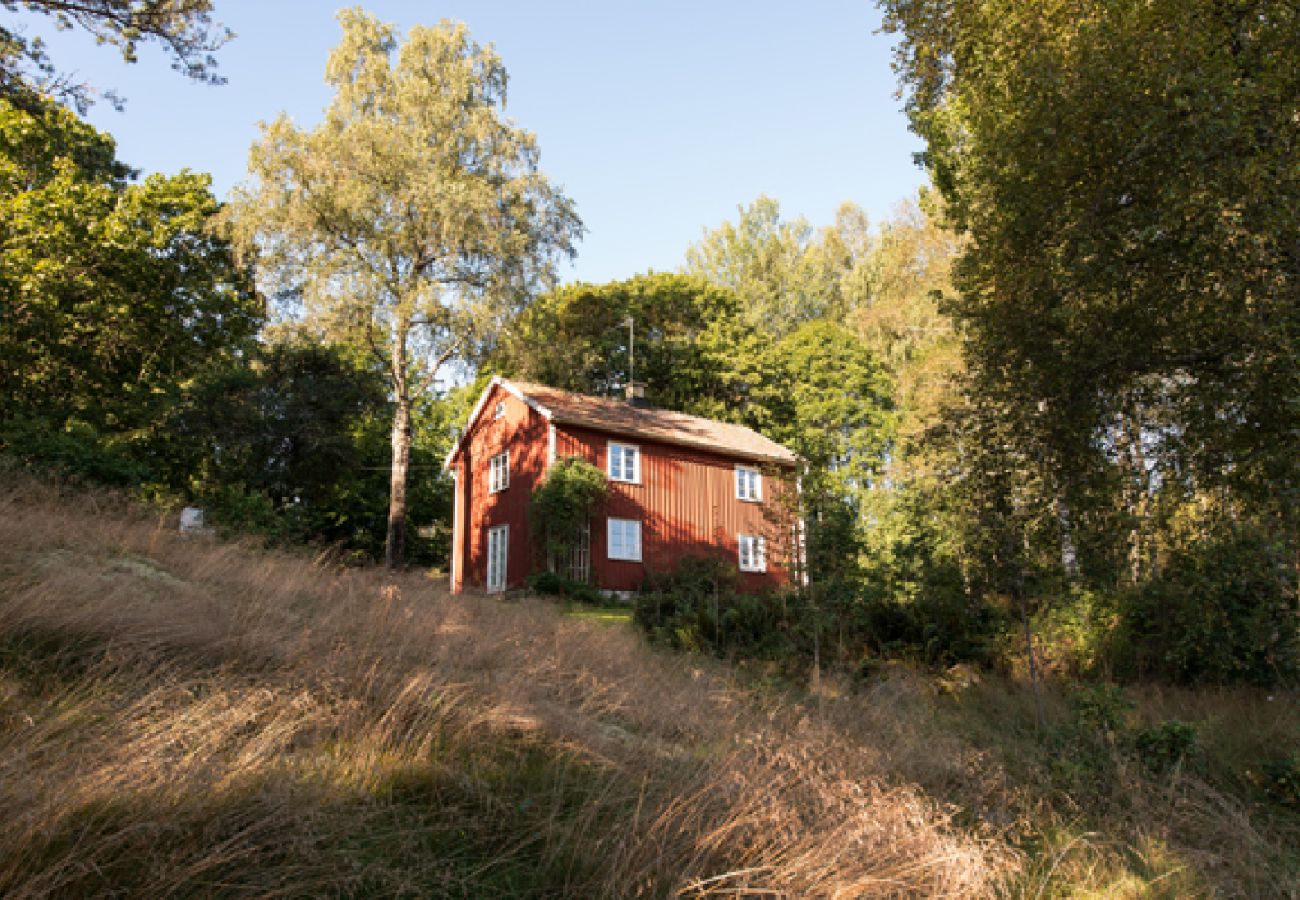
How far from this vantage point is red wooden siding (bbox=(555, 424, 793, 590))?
2161 centimetres

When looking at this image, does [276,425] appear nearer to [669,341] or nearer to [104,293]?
[104,293]

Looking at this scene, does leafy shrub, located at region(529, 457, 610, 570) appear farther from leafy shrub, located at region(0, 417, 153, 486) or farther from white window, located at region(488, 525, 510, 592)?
leafy shrub, located at region(0, 417, 153, 486)

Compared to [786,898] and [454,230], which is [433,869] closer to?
[786,898]

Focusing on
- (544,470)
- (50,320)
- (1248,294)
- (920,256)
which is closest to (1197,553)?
(1248,294)

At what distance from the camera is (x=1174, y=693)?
33.9ft

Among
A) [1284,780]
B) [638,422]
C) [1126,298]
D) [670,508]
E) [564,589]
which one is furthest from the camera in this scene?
[638,422]

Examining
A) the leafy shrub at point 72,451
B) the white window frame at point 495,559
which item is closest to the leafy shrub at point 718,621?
the white window frame at point 495,559

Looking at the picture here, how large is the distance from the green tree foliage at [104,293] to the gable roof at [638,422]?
25.2ft

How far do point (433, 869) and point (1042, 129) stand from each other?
8.74 meters

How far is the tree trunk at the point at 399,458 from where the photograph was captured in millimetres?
21047

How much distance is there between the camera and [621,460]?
2266cm

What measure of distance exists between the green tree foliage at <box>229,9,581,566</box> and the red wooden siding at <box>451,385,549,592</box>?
3.07m

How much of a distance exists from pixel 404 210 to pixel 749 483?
1309 centimetres

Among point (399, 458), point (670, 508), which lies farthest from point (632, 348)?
point (399, 458)
